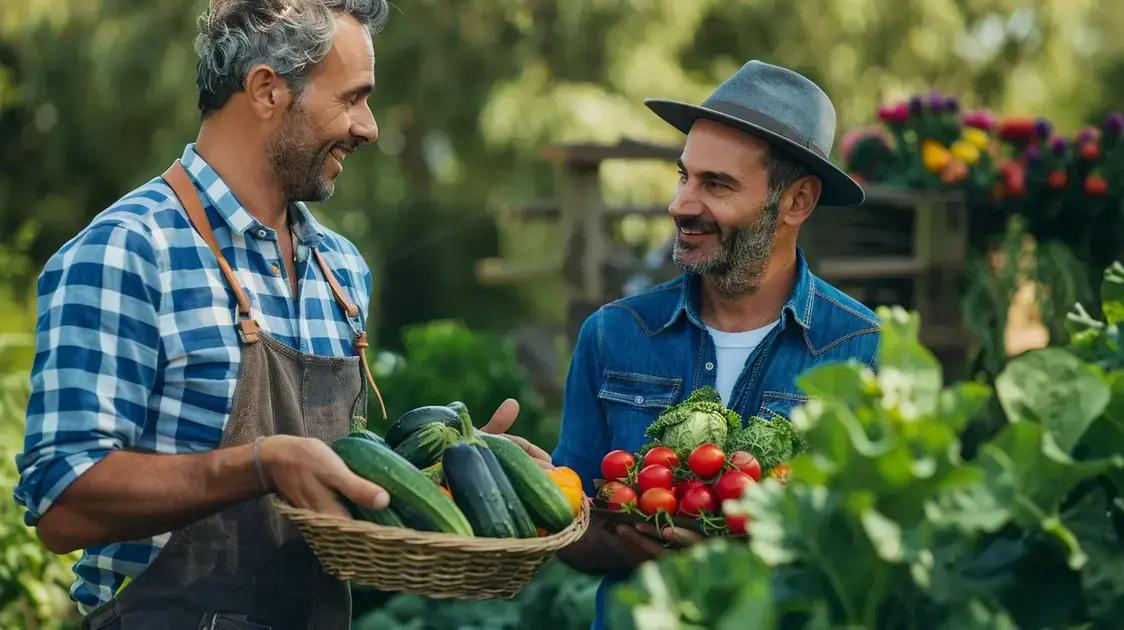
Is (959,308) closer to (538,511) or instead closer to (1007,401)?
(538,511)

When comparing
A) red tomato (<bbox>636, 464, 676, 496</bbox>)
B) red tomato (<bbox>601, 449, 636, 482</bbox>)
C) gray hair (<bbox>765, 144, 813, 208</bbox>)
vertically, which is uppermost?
gray hair (<bbox>765, 144, 813, 208</bbox>)

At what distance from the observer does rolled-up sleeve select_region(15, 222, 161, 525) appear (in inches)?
97.2

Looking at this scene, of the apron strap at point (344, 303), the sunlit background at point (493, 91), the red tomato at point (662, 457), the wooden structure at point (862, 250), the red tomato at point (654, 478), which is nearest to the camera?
the red tomato at point (654, 478)

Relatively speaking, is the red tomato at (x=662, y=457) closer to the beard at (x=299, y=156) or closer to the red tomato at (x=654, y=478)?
the red tomato at (x=654, y=478)

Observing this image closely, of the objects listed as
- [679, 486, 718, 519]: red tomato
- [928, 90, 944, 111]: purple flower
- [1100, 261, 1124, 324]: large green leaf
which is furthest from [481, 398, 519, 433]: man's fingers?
[928, 90, 944, 111]: purple flower

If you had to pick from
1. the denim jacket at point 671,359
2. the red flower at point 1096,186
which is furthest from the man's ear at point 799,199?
the red flower at point 1096,186

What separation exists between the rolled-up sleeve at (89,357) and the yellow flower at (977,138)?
516 cm

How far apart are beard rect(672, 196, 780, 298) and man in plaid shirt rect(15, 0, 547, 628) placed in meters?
0.57

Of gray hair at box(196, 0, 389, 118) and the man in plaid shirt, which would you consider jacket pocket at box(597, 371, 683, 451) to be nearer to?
the man in plaid shirt

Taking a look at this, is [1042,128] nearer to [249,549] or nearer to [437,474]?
[437,474]

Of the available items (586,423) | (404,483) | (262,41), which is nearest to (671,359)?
(586,423)

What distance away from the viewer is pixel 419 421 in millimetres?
2893

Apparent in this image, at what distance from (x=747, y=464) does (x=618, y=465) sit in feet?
0.97

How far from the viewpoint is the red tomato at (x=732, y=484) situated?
269cm
